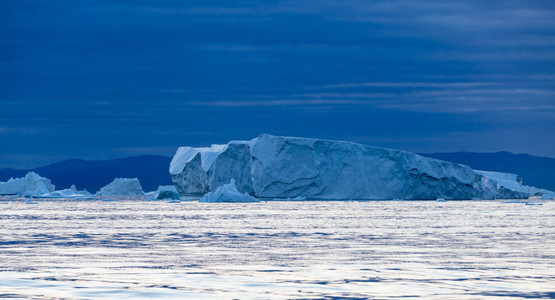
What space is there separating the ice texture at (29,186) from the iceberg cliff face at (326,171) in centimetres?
1645

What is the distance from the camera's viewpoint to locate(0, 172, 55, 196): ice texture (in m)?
58.5

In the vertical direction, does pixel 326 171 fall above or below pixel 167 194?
above

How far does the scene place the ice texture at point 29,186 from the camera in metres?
58.5

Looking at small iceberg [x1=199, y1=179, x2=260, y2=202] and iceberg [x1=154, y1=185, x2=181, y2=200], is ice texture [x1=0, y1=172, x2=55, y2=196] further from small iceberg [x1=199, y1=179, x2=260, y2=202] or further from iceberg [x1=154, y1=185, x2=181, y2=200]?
small iceberg [x1=199, y1=179, x2=260, y2=202]

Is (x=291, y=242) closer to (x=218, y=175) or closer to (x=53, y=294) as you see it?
(x=53, y=294)

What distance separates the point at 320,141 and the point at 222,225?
21.5 m

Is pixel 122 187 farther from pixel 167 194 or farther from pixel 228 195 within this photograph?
pixel 228 195

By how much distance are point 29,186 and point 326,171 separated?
2656cm

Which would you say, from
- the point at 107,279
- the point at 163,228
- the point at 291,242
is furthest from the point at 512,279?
the point at 163,228

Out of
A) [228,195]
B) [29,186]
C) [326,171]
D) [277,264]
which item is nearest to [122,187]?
[29,186]

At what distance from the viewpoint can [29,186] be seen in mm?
60625

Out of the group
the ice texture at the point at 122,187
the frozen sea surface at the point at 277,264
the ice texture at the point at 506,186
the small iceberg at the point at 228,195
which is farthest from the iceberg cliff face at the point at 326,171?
the frozen sea surface at the point at 277,264

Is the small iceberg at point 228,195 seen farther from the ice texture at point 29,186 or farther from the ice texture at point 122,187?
the ice texture at point 29,186

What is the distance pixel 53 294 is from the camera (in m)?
8.47
